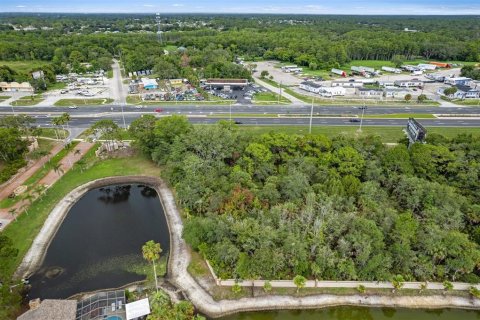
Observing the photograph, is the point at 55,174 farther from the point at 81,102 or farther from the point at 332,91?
the point at 332,91

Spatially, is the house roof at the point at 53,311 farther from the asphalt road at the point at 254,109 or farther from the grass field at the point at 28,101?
the grass field at the point at 28,101

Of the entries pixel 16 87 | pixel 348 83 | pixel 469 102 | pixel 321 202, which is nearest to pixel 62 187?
pixel 321 202

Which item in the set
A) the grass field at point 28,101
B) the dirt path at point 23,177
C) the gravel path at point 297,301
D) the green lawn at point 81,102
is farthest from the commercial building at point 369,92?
the grass field at point 28,101

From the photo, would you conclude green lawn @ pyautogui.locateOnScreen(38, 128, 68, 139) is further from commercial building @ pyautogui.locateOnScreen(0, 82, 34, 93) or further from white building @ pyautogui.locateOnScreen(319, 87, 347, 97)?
white building @ pyautogui.locateOnScreen(319, 87, 347, 97)

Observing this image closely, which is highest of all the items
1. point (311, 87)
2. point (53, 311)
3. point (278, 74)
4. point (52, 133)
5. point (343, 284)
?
point (311, 87)

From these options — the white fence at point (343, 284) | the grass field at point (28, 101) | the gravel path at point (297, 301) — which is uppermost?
the grass field at point (28, 101)

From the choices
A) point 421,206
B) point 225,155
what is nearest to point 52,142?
point 225,155
